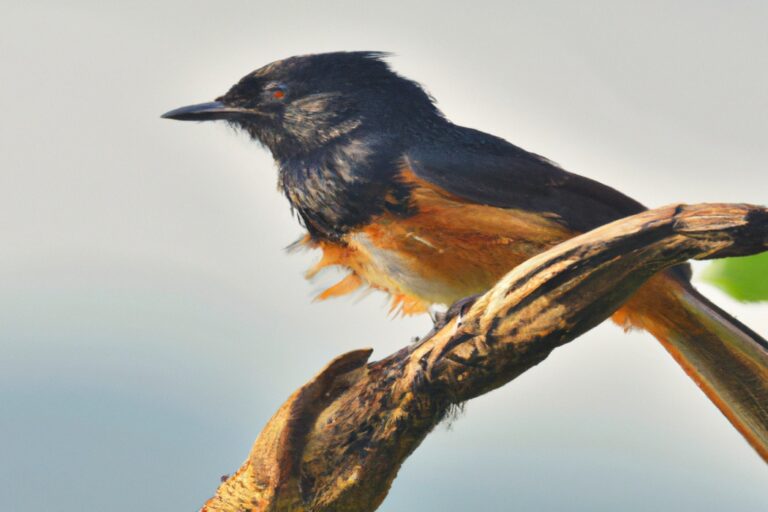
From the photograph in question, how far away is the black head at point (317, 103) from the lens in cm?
410

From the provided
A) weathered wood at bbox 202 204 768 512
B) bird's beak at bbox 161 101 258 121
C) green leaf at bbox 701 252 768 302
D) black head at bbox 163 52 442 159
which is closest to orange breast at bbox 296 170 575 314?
weathered wood at bbox 202 204 768 512

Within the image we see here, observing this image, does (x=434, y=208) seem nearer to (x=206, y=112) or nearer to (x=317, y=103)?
(x=317, y=103)

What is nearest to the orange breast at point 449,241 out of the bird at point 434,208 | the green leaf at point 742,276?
the bird at point 434,208

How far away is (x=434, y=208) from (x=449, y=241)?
150 millimetres

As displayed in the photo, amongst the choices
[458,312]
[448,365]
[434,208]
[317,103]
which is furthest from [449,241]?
[317,103]

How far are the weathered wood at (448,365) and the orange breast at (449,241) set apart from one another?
39 cm

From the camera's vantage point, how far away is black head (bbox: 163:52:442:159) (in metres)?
4.10

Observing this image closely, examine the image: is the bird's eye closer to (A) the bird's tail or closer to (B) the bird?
(B) the bird

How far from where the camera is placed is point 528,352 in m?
2.95

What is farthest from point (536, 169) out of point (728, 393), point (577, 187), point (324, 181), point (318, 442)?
point (318, 442)

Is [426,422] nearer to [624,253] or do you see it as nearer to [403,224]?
[403,224]

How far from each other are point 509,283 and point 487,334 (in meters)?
0.19

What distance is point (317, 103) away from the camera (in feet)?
13.8

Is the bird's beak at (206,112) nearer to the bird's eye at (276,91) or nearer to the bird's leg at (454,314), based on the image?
the bird's eye at (276,91)
